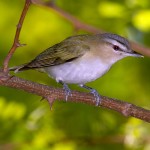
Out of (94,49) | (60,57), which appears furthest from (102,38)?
(60,57)

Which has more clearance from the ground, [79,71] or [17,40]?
[17,40]

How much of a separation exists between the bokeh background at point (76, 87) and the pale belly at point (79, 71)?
1.05ft

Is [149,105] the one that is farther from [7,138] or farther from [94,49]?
[7,138]

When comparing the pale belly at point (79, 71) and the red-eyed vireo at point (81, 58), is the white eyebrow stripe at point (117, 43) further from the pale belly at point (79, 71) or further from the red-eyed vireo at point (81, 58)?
the pale belly at point (79, 71)

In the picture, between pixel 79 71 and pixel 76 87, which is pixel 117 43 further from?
pixel 76 87

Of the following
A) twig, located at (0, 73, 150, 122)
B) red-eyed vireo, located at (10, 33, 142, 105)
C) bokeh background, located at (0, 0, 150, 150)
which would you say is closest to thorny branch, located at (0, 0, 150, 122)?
twig, located at (0, 73, 150, 122)

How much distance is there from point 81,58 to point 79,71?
11 centimetres

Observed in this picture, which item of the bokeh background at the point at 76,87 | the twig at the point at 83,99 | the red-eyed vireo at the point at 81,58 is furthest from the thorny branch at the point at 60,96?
the bokeh background at the point at 76,87

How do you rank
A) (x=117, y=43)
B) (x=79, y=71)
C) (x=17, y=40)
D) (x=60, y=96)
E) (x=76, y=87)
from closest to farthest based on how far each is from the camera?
(x=17, y=40) < (x=60, y=96) < (x=79, y=71) < (x=117, y=43) < (x=76, y=87)

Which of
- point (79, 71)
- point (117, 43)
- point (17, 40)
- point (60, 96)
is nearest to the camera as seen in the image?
point (17, 40)

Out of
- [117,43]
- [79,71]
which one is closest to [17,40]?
[79,71]

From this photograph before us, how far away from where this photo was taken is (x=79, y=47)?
12.3 ft

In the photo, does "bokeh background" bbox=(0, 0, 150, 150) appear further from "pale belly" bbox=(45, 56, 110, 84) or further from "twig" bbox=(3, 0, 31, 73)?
"twig" bbox=(3, 0, 31, 73)

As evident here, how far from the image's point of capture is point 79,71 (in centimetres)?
356
